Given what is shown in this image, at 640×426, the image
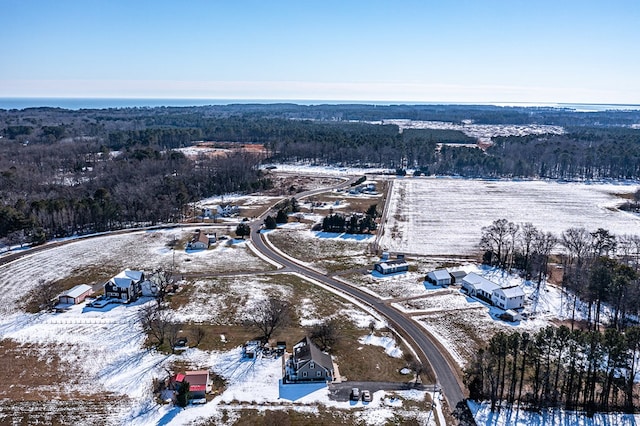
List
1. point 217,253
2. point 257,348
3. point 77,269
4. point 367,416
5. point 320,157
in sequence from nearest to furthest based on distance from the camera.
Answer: point 367,416 < point 257,348 < point 77,269 < point 217,253 < point 320,157

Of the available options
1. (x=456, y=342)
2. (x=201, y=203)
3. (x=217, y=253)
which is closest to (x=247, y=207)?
(x=201, y=203)

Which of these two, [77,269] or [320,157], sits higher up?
[320,157]

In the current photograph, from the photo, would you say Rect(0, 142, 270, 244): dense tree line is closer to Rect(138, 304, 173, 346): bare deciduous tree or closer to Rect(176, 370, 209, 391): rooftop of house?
Rect(138, 304, 173, 346): bare deciduous tree

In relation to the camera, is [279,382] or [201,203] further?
[201,203]

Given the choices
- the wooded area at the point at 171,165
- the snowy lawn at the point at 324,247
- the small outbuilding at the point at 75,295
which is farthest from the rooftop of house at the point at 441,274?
the wooded area at the point at 171,165

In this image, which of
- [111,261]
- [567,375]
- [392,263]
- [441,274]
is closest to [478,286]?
[441,274]

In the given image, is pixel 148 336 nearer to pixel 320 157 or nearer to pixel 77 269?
pixel 77 269

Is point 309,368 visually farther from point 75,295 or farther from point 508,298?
point 75,295
